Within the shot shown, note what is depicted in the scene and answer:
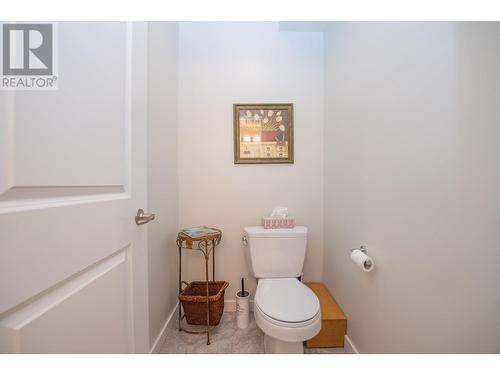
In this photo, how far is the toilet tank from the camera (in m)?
1.38

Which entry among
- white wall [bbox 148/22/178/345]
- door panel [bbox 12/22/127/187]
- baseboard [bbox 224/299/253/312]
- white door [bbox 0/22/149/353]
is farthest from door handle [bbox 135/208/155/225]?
Answer: baseboard [bbox 224/299/253/312]

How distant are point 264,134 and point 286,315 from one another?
1.21m

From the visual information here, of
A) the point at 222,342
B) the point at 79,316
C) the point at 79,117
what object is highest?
the point at 79,117

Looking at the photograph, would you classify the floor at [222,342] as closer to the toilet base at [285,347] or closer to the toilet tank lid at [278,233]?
the toilet base at [285,347]

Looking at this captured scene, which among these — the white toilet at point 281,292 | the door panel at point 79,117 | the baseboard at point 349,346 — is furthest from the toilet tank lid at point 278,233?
the door panel at point 79,117

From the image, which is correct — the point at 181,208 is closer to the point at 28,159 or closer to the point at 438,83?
the point at 28,159

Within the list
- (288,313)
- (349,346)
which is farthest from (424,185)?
(349,346)

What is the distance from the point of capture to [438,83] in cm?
69

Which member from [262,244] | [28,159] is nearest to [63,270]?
[28,159]

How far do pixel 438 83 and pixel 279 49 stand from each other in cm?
123

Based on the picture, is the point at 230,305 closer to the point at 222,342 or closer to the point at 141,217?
the point at 222,342

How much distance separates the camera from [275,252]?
54.3 inches

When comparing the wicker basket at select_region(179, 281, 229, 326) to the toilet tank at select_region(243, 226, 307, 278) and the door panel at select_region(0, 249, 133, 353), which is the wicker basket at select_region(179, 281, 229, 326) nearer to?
the toilet tank at select_region(243, 226, 307, 278)

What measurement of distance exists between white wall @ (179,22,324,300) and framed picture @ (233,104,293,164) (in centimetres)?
6
